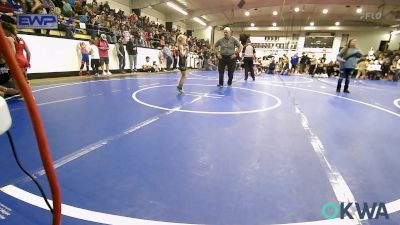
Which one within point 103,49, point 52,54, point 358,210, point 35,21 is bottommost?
point 358,210

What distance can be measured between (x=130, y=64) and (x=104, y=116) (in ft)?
32.4

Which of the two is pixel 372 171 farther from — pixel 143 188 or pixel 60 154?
pixel 60 154

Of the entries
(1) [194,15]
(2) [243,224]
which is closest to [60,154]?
(2) [243,224]

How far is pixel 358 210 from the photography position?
1820 mm

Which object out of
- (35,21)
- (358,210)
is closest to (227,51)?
(35,21)

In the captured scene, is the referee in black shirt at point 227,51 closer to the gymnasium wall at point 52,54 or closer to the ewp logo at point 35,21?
the ewp logo at point 35,21

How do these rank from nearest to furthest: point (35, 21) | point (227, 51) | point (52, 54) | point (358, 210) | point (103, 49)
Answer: point (358, 210)
point (35, 21)
point (227, 51)
point (52, 54)
point (103, 49)

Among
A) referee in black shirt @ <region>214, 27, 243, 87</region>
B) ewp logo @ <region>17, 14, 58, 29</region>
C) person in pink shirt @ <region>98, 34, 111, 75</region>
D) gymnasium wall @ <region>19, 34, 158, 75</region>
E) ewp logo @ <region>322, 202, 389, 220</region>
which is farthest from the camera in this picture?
person in pink shirt @ <region>98, 34, 111, 75</region>

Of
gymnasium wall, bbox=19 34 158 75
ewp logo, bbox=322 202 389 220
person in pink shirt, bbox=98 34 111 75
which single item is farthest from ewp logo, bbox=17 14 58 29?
ewp logo, bbox=322 202 389 220

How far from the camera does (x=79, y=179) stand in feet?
6.87

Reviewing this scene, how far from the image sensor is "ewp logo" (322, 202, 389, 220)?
5.79 feet

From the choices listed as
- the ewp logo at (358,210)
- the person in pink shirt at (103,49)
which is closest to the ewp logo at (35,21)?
the person in pink shirt at (103,49)

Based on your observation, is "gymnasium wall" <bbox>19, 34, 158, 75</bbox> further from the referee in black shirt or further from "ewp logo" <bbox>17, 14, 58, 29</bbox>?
the referee in black shirt

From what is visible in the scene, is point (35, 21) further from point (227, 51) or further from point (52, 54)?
point (227, 51)
